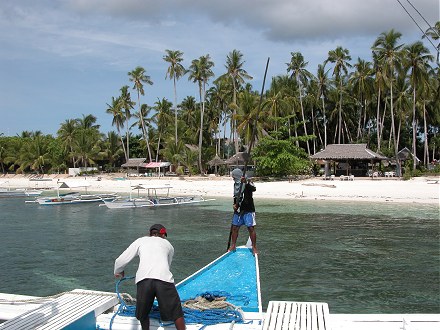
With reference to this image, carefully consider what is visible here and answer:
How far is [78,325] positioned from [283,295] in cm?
616

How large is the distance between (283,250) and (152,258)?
1121cm

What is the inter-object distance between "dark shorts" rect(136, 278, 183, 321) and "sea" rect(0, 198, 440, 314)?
540 centimetres

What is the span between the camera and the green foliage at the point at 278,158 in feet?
147

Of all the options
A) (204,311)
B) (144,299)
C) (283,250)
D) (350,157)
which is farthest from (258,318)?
(350,157)

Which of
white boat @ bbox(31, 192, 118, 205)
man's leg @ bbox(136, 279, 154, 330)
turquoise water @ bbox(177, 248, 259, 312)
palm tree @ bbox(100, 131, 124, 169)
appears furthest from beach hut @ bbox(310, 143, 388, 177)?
man's leg @ bbox(136, 279, 154, 330)

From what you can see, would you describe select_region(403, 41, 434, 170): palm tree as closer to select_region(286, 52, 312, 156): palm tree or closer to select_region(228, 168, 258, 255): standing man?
select_region(286, 52, 312, 156): palm tree

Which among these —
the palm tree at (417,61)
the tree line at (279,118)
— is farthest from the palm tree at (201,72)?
the palm tree at (417,61)

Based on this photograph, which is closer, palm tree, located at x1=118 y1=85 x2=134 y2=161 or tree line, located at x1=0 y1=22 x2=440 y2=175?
tree line, located at x1=0 y1=22 x2=440 y2=175

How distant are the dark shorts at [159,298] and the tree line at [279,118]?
3715cm

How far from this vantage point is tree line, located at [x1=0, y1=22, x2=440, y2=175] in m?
46.0

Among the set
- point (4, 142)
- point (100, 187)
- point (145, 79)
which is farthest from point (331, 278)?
point (4, 142)

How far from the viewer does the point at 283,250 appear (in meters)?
15.7

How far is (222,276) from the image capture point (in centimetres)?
834

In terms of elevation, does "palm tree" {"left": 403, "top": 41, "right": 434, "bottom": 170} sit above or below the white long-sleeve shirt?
above
